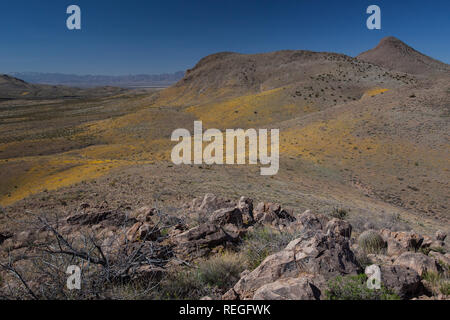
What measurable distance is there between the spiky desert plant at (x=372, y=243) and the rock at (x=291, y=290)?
9.21 feet

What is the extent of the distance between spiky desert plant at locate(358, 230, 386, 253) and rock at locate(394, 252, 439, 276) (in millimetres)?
1189

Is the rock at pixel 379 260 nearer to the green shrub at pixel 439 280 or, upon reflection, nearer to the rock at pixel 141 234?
the green shrub at pixel 439 280

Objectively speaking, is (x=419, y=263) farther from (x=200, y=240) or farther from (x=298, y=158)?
(x=298, y=158)

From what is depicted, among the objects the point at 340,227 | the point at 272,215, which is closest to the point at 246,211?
the point at 272,215

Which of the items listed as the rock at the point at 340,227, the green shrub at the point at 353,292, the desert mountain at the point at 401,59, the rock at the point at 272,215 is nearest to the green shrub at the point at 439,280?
the green shrub at the point at 353,292

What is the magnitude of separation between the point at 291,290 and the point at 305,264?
0.58 m

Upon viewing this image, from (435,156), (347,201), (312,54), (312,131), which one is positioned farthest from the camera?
(312,54)

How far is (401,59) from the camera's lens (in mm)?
86000

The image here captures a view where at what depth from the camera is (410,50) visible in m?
91.8

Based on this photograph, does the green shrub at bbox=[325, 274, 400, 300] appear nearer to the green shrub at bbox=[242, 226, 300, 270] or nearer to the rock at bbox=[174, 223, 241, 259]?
the green shrub at bbox=[242, 226, 300, 270]

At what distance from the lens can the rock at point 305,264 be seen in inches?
109

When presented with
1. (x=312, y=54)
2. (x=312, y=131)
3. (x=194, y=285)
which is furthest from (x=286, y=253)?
(x=312, y=54)

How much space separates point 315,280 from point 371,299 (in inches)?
21.4
